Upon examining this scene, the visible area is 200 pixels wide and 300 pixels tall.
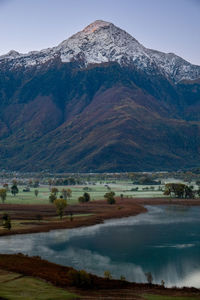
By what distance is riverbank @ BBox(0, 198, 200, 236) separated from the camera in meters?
106

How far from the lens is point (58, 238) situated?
305ft

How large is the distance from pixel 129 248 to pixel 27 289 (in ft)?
114

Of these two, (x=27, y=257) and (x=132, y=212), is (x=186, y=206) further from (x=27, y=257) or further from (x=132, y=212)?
(x=27, y=257)

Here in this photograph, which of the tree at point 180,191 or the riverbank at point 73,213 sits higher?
the tree at point 180,191

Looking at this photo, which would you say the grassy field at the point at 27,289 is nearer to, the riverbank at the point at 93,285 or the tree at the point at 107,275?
the riverbank at the point at 93,285

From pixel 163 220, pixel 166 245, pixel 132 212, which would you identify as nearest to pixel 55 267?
Result: pixel 166 245

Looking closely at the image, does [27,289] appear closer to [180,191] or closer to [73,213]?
[73,213]

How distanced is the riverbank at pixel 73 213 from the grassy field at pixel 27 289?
127 ft

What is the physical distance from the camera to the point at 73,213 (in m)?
129

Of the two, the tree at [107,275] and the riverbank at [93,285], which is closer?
the riverbank at [93,285]

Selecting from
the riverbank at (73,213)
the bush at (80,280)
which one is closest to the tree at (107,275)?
the bush at (80,280)

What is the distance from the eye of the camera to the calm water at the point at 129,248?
67688 mm

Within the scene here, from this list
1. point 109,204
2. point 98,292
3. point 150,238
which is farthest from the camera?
point 109,204

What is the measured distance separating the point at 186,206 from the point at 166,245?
68.6 meters
